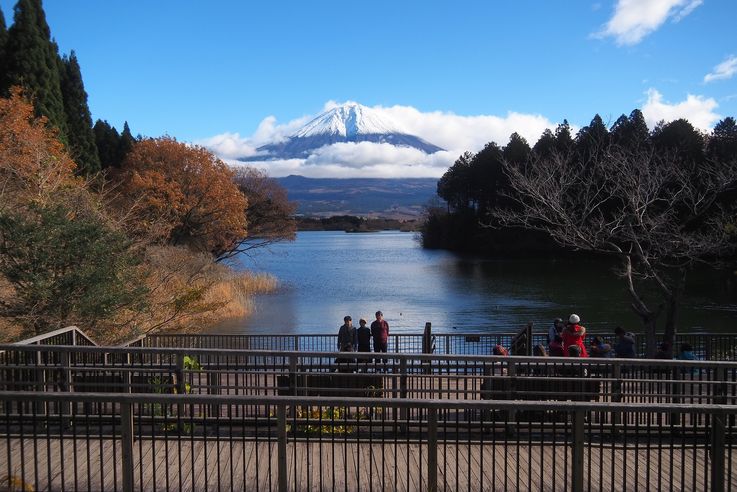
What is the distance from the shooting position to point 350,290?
43375 mm

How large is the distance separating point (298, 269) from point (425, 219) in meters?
40.8

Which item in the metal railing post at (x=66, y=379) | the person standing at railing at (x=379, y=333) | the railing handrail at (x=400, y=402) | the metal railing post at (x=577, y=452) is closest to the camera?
the railing handrail at (x=400, y=402)

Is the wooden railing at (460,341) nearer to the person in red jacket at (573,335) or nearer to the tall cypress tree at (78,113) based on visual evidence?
the person in red jacket at (573,335)

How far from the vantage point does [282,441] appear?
5145 mm

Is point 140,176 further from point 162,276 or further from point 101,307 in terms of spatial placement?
point 101,307

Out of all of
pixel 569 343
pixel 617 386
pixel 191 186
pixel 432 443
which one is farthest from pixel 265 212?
pixel 432 443

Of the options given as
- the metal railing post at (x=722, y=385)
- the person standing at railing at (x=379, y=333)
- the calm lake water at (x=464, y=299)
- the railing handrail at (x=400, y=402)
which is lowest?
the calm lake water at (x=464, y=299)

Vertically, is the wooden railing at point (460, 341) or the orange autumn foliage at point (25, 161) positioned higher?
the orange autumn foliage at point (25, 161)

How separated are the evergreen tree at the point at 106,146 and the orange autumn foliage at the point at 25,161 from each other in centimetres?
2507

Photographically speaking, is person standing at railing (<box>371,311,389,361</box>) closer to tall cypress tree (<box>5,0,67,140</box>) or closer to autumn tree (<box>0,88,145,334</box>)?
autumn tree (<box>0,88,145,334</box>)

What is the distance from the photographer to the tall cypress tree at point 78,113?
4403 centimetres

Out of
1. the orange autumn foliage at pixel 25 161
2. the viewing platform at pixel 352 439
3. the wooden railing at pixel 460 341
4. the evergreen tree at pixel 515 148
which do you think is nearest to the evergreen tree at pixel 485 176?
the evergreen tree at pixel 515 148

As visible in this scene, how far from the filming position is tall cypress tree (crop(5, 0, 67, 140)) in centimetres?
3566

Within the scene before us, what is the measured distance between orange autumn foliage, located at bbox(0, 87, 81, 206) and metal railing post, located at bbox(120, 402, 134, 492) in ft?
46.2
